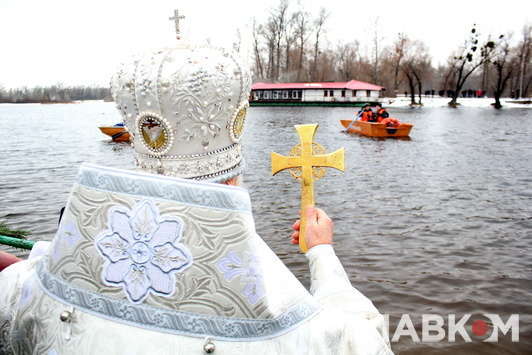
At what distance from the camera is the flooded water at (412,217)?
599 cm

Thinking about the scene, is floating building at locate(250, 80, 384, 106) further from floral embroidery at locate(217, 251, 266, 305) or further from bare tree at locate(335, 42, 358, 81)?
floral embroidery at locate(217, 251, 266, 305)

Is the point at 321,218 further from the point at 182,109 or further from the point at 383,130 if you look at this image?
the point at 383,130

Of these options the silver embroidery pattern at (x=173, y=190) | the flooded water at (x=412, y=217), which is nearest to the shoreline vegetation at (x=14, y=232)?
the flooded water at (x=412, y=217)

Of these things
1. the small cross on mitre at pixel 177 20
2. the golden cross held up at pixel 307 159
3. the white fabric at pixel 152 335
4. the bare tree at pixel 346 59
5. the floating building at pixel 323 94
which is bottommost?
the white fabric at pixel 152 335

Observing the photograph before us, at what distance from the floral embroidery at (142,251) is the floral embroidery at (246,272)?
9 centimetres

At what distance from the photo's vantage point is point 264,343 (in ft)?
3.90

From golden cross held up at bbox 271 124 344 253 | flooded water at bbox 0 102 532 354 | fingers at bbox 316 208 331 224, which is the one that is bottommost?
flooded water at bbox 0 102 532 354

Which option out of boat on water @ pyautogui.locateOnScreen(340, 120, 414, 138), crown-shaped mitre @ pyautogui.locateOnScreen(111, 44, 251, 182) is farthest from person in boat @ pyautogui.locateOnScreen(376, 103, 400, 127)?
crown-shaped mitre @ pyautogui.locateOnScreen(111, 44, 251, 182)

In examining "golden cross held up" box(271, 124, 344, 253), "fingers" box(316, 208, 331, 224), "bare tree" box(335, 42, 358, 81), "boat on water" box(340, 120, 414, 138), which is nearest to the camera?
"fingers" box(316, 208, 331, 224)

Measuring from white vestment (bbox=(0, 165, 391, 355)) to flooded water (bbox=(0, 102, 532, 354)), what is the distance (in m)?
4.12

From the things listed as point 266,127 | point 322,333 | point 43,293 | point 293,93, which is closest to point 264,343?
point 322,333

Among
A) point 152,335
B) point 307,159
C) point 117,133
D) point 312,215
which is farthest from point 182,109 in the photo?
point 117,133

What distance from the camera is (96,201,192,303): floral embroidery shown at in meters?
1.13

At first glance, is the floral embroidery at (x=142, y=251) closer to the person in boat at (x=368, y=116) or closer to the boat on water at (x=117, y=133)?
the boat on water at (x=117, y=133)
